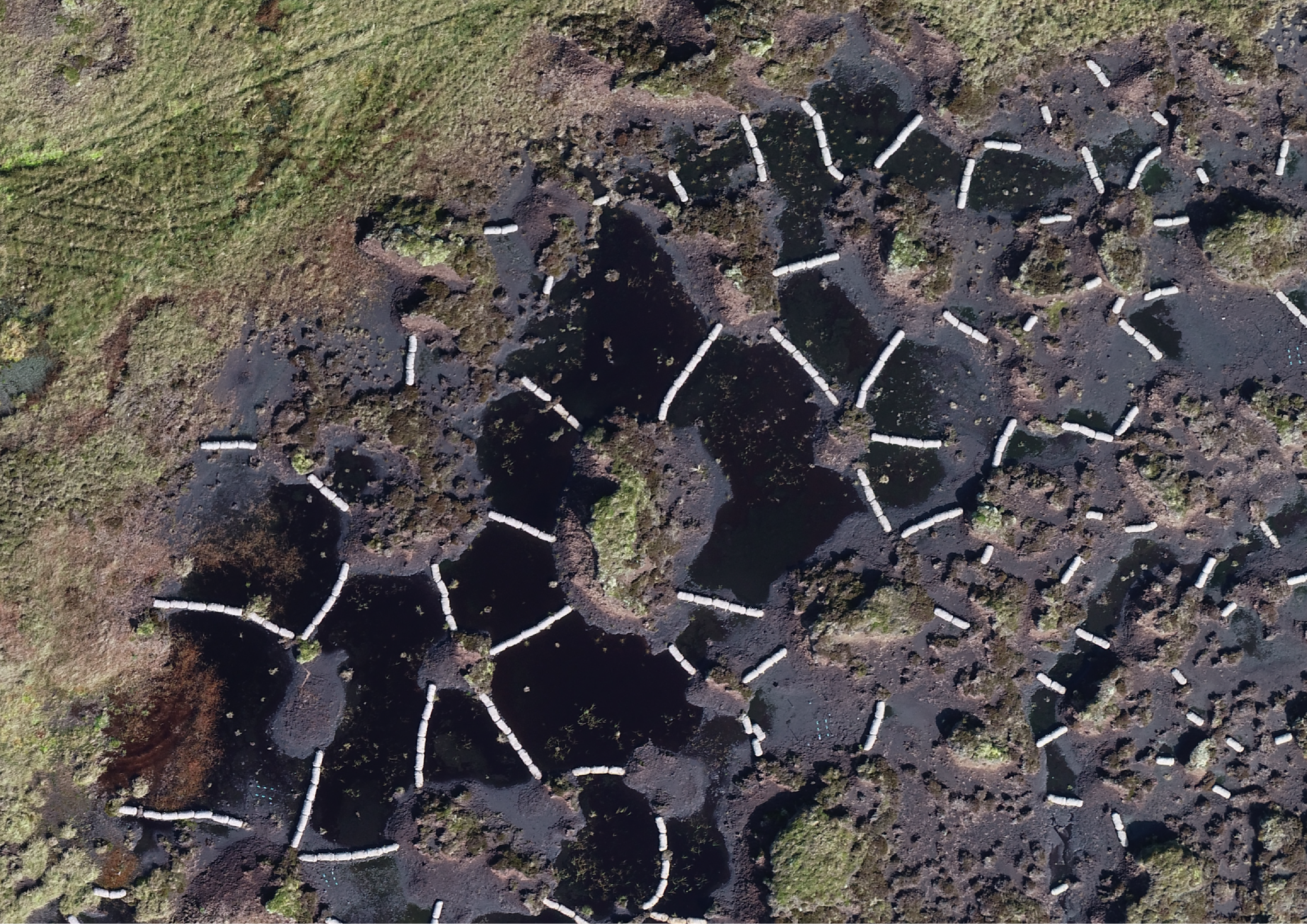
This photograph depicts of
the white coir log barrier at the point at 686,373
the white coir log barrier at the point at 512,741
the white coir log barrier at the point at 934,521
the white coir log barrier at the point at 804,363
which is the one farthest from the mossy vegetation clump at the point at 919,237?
the white coir log barrier at the point at 512,741

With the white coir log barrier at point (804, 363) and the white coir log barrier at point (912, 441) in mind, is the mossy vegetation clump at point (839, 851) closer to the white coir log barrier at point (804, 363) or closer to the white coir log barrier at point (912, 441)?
the white coir log barrier at point (912, 441)

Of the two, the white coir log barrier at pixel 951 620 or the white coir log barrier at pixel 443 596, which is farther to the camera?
the white coir log barrier at pixel 443 596

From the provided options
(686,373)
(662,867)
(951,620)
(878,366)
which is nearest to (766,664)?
(951,620)

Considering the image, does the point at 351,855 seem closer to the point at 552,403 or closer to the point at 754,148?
the point at 552,403

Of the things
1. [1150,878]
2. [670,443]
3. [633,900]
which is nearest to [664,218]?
[670,443]

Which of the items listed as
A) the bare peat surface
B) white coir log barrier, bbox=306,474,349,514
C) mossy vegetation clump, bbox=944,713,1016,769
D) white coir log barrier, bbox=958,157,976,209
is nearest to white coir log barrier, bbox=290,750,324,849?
the bare peat surface

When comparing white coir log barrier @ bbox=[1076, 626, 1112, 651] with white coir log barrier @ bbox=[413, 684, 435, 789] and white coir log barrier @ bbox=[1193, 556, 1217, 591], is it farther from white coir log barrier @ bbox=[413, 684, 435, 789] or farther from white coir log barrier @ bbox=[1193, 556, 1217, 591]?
white coir log barrier @ bbox=[413, 684, 435, 789]
